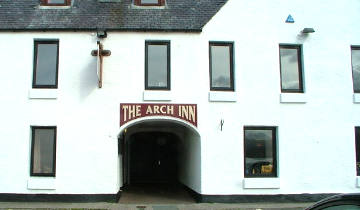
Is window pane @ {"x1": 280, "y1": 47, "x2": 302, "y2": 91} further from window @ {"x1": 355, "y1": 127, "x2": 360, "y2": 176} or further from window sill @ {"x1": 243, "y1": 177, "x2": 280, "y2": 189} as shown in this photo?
window sill @ {"x1": 243, "y1": 177, "x2": 280, "y2": 189}

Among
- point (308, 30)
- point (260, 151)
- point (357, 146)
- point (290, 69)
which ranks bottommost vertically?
point (260, 151)

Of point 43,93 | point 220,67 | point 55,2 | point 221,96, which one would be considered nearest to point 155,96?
point 221,96

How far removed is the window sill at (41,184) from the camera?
1205cm

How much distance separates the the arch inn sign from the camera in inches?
488

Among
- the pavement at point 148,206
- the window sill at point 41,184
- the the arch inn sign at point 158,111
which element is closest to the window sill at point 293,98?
the the arch inn sign at point 158,111

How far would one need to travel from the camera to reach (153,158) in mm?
17391

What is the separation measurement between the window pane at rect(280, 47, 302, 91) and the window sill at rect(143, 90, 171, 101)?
13.2 ft

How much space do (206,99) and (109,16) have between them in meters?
4.43

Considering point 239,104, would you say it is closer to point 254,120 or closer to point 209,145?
point 254,120

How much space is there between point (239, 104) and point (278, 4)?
3772 millimetres

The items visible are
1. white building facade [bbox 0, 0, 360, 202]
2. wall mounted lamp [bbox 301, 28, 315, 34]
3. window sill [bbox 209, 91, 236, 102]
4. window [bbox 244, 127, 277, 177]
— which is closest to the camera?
white building facade [bbox 0, 0, 360, 202]

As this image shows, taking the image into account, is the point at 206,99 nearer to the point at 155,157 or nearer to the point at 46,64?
the point at 46,64

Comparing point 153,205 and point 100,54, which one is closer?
point 153,205

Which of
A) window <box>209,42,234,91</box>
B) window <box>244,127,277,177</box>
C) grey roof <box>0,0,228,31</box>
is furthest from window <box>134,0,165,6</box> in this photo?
window <box>244,127,277,177</box>
